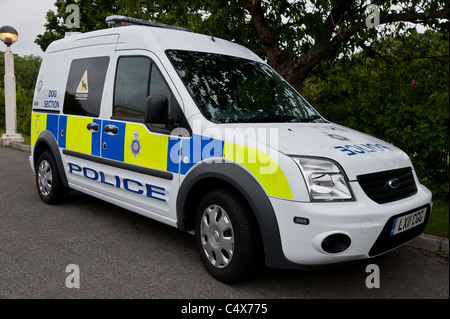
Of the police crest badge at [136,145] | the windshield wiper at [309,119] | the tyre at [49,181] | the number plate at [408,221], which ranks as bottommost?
the tyre at [49,181]

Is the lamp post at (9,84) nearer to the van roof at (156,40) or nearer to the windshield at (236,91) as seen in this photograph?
the van roof at (156,40)

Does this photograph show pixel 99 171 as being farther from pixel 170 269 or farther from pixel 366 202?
pixel 366 202

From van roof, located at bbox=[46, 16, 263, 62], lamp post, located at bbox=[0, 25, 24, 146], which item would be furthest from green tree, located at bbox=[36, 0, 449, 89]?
lamp post, located at bbox=[0, 25, 24, 146]

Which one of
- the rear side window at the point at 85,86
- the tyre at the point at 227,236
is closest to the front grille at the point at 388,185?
the tyre at the point at 227,236

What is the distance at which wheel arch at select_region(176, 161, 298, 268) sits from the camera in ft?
8.72

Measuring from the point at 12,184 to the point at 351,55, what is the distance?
5894mm

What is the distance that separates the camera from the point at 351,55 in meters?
6.77

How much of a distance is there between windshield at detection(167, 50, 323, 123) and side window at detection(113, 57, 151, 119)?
1.16ft

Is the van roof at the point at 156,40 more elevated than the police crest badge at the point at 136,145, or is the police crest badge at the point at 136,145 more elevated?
the van roof at the point at 156,40

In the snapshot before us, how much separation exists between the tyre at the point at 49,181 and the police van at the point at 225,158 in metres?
0.28

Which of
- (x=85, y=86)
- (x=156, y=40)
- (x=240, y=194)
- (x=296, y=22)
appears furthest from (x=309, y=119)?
(x=296, y=22)

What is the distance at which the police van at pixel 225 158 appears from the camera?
261 cm

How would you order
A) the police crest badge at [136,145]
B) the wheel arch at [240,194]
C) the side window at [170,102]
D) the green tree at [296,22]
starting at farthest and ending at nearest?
the green tree at [296,22]
the police crest badge at [136,145]
the side window at [170,102]
the wheel arch at [240,194]
